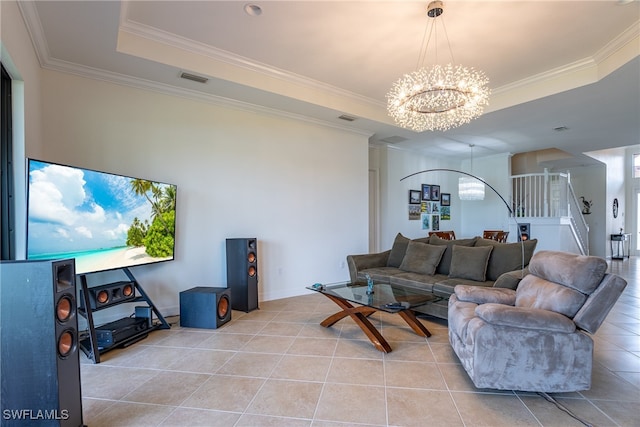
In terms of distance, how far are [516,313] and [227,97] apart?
394cm

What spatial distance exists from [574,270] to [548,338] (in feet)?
1.76

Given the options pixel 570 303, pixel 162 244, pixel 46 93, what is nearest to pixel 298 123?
pixel 162 244

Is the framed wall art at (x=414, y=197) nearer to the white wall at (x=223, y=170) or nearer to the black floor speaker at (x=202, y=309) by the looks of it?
the white wall at (x=223, y=170)

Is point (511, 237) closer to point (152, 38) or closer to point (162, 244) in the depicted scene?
point (162, 244)

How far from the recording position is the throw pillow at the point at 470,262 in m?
3.61

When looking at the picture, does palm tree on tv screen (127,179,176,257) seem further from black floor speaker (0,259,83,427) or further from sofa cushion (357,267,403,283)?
sofa cushion (357,267,403,283)

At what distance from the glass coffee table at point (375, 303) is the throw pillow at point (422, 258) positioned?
2.89ft

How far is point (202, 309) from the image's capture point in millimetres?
3330

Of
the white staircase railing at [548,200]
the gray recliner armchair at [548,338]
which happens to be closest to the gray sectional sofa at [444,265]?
the gray recliner armchair at [548,338]

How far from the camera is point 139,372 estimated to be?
2.38 meters

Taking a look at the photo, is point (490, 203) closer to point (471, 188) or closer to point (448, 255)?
point (471, 188)

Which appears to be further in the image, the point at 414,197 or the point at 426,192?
the point at 426,192

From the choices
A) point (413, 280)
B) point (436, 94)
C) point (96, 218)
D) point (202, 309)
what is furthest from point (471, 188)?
point (96, 218)
